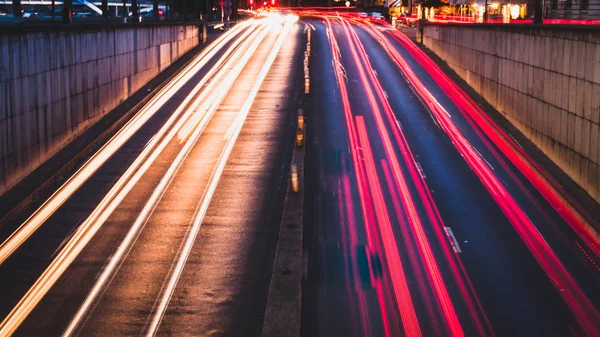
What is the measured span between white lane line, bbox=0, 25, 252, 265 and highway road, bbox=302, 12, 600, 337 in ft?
21.3

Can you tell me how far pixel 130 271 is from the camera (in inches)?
618

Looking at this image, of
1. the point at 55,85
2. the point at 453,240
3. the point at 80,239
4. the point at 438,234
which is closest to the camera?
the point at 80,239

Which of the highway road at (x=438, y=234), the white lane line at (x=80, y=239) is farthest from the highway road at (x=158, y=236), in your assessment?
the highway road at (x=438, y=234)

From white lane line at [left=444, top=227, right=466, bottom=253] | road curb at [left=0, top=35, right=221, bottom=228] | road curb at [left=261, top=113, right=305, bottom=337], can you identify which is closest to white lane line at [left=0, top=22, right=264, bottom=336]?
road curb at [left=0, top=35, right=221, bottom=228]

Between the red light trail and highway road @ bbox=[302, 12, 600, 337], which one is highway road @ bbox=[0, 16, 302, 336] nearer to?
highway road @ bbox=[302, 12, 600, 337]

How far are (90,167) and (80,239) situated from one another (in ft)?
23.2

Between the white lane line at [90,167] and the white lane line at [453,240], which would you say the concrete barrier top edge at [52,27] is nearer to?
the white lane line at [90,167]

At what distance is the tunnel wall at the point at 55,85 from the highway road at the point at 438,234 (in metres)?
8.01

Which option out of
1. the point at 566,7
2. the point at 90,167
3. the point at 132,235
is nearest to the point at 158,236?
the point at 132,235

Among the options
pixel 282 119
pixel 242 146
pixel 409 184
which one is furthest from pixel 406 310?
pixel 282 119

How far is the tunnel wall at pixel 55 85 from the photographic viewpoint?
20.6 metres

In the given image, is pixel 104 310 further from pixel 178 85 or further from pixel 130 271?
pixel 178 85

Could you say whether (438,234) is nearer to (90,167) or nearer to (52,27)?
(90,167)

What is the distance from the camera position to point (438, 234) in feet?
59.8
